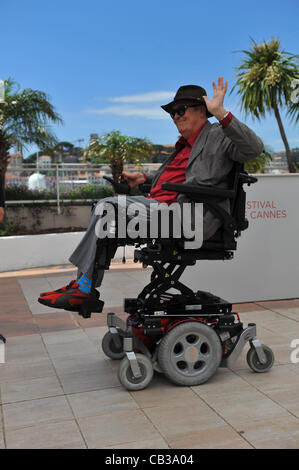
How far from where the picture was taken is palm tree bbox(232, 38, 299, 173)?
64.7 feet

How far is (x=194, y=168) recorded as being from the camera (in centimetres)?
329

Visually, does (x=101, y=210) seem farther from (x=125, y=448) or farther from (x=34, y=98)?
(x=34, y=98)

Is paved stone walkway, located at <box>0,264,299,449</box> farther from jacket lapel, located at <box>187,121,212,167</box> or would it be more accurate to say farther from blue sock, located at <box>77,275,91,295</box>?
jacket lapel, located at <box>187,121,212,167</box>

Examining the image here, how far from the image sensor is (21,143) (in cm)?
1184

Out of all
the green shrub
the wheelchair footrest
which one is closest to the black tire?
the wheelchair footrest

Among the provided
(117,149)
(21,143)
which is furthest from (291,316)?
(117,149)

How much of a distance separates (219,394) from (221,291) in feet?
7.68

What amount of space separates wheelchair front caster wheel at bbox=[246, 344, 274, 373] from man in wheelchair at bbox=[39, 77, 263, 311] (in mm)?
841

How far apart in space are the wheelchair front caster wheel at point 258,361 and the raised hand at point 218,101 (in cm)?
151

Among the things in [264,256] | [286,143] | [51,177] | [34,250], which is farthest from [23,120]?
[286,143]

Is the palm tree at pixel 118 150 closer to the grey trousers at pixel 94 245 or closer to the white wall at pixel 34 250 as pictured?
the white wall at pixel 34 250

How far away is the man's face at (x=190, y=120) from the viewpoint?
11.3 ft

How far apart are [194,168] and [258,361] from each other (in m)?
1.32
